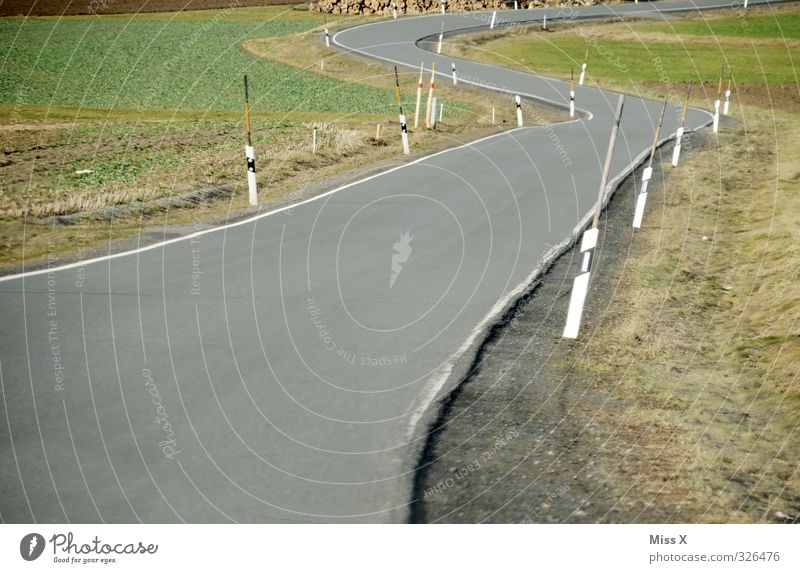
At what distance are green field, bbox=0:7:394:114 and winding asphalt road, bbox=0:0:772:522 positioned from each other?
86.1 feet

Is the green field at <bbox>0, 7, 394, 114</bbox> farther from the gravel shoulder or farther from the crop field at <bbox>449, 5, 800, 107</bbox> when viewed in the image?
the gravel shoulder

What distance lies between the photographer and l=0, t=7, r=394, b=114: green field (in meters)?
45.1

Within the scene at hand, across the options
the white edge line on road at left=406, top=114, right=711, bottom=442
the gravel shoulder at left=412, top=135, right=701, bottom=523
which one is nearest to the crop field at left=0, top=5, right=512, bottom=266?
the white edge line on road at left=406, top=114, right=711, bottom=442

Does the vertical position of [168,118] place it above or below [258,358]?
below

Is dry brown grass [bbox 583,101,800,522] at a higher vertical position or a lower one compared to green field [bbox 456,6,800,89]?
higher

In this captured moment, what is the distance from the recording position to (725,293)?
15.5 meters

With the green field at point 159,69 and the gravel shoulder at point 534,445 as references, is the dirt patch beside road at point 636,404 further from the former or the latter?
the green field at point 159,69

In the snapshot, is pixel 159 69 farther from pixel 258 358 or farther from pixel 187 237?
pixel 258 358

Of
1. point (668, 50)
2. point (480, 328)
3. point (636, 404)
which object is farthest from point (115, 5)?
point (636, 404)

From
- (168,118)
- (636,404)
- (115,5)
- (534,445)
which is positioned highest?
(115,5)

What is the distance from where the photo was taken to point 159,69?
57906mm

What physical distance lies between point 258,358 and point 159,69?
51.8 m
